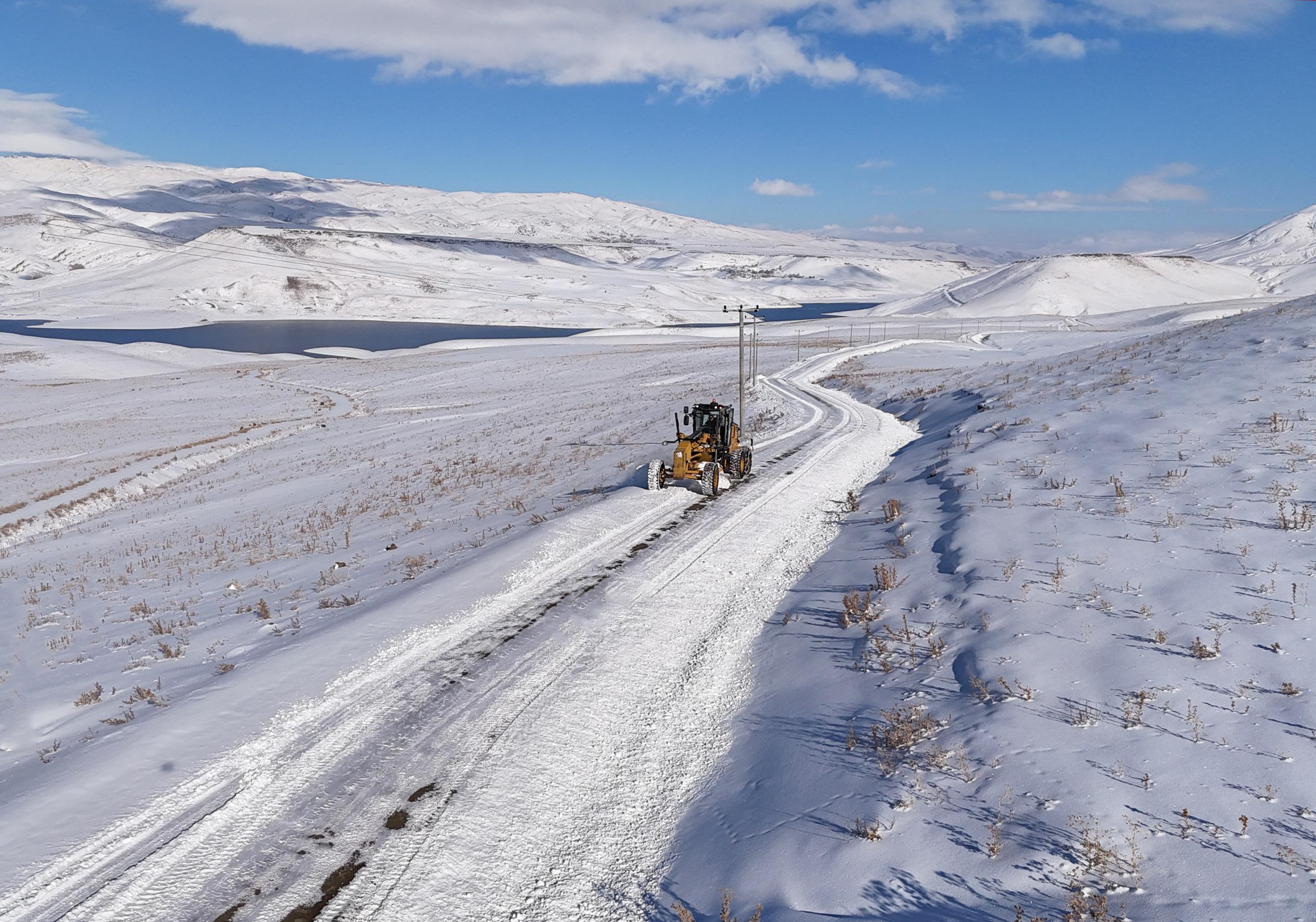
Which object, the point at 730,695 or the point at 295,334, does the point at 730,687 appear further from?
the point at 295,334

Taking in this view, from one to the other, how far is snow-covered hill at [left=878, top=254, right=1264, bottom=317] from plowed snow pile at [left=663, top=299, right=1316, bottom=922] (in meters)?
124

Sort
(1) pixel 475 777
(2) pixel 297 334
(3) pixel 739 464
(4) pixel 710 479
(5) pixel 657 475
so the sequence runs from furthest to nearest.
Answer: (2) pixel 297 334 → (3) pixel 739 464 → (5) pixel 657 475 → (4) pixel 710 479 → (1) pixel 475 777

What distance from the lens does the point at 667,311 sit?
164 meters

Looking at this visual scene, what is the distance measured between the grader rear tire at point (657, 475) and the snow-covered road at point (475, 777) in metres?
6.10

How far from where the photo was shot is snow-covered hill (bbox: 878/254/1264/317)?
13088cm

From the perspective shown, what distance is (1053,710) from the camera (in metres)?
7.89

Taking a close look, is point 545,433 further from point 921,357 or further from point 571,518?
point 921,357

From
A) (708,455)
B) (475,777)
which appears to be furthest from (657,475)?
(475,777)

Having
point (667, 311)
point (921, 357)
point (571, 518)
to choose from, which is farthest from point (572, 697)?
point (667, 311)

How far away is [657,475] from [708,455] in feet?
5.28

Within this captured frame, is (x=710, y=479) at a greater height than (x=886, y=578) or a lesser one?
greater

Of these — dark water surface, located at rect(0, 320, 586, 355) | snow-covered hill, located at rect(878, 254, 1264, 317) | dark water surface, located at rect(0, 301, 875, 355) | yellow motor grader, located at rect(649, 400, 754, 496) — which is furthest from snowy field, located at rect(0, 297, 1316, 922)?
snow-covered hill, located at rect(878, 254, 1264, 317)

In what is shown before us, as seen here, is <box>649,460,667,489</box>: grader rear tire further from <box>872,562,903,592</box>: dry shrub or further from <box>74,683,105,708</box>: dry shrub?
<box>74,683,105,708</box>: dry shrub

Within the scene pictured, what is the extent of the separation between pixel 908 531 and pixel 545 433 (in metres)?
24.6
